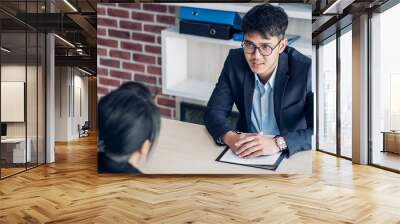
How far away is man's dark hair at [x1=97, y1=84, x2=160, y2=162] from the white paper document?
44.4 inches

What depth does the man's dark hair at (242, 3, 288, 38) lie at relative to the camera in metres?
5.95

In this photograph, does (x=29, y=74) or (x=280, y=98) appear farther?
(x=29, y=74)

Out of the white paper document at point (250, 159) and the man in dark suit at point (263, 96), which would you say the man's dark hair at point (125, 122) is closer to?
the man in dark suit at point (263, 96)

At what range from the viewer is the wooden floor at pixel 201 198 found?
3.76 metres

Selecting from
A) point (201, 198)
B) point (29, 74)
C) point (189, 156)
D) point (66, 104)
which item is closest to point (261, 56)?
point (189, 156)

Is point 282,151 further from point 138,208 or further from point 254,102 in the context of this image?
point 138,208

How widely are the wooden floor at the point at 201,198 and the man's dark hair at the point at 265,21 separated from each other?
2267 millimetres

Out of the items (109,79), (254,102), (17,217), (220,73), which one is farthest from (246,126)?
(17,217)

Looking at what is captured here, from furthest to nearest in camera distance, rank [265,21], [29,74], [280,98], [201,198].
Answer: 1. [29,74]
2. [265,21]
3. [280,98]
4. [201,198]

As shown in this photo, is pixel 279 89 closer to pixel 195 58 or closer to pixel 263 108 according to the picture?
pixel 263 108

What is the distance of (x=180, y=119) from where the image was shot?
5996mm

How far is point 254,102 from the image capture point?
19.6ft

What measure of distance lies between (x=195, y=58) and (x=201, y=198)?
7.69 ft

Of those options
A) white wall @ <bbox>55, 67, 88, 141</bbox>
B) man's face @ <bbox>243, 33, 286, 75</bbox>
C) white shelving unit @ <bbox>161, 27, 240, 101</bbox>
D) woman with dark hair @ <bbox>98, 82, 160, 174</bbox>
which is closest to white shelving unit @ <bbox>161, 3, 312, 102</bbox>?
white shelving unit @ <bbox>161, 27, 240, 101</bbox>
